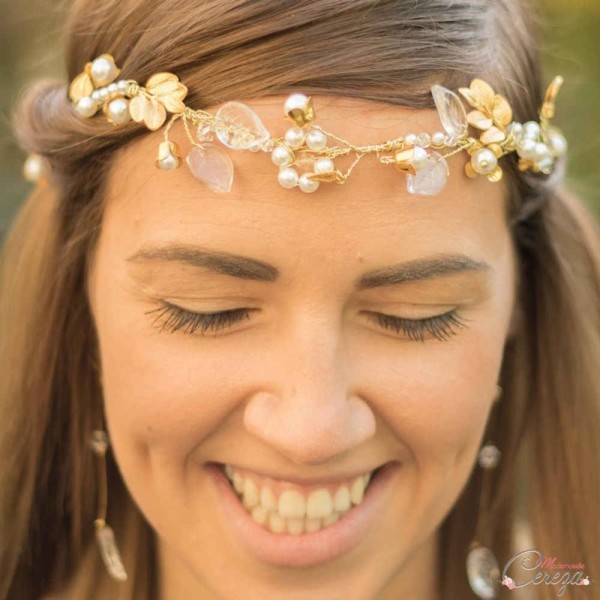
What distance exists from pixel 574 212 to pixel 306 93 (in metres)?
0.79

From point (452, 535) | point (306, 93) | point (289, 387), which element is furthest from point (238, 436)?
point (452, 535)

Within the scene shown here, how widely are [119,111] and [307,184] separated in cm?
35

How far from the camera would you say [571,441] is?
1.87 metres

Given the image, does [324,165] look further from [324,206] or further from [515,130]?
[515,130]

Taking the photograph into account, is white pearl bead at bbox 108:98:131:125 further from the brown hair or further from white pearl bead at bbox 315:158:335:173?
white pearl bead at bbox 315:158:335:173

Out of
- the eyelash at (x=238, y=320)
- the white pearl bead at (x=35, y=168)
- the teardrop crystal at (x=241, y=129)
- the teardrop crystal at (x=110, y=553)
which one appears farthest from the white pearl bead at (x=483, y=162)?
the teardrop crystal at (x=110, y=553)

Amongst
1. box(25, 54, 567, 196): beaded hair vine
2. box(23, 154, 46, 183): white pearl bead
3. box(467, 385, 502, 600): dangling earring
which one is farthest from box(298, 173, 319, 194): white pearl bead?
box(467, 385, 502, 600): dangling earring

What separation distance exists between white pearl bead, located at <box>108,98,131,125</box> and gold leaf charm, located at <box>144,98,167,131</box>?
54 mm

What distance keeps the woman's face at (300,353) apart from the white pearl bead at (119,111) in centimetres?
5

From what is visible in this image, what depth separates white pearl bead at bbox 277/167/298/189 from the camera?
131 centimetres

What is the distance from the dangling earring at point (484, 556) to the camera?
183cm

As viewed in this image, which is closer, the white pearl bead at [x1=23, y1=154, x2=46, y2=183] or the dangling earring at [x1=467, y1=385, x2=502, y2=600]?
the white pearl bead at [x1=23, y1=154, x2=46, y2=183]

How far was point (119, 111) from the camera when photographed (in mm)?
1431

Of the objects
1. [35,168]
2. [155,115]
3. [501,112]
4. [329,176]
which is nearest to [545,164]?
[501,112]
